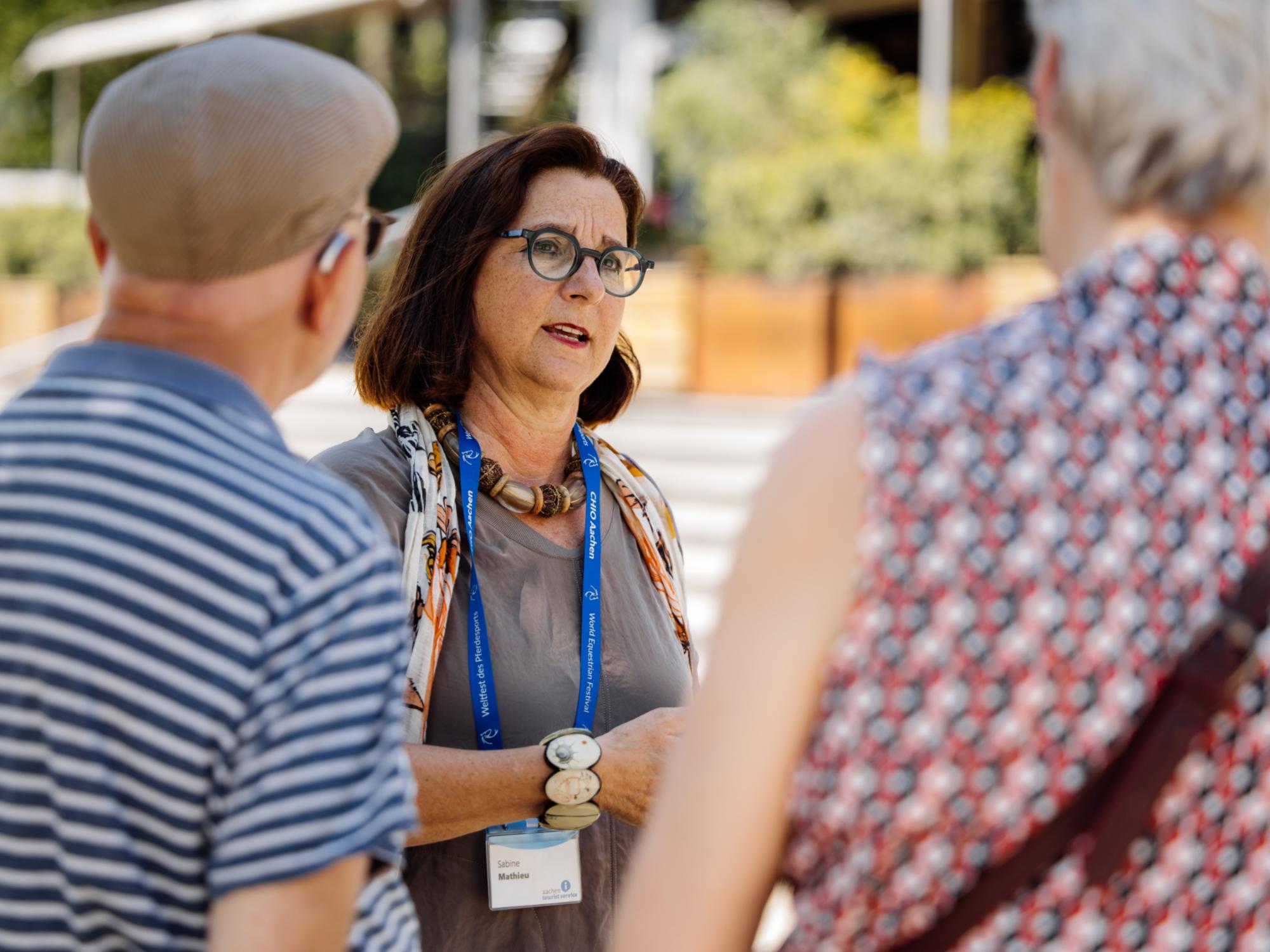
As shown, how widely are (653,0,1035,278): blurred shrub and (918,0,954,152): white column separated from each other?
13 cm

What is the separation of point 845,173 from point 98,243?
8680 millimetres

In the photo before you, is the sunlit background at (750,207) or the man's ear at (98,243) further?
the sunlit background at (750,207)

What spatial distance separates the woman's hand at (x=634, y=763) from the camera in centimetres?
196

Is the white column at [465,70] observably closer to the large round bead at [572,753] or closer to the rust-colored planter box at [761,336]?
the rust-colored planter box at [761,336]

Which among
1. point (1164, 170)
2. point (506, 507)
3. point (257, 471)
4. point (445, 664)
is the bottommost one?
point (445, 664)

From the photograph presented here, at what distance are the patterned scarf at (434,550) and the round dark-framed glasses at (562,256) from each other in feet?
1.08

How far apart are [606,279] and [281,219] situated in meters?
1.27

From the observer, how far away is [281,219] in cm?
114

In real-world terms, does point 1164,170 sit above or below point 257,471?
above

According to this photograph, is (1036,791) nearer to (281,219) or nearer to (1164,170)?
(1164,170)

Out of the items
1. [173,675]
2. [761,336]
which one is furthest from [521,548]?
[761,336]

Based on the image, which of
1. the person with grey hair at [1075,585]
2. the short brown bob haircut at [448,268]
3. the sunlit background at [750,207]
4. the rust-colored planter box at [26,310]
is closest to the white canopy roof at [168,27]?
the sunlit background at [750,207]

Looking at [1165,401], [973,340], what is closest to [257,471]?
[973,340]

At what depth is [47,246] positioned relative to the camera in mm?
15039
